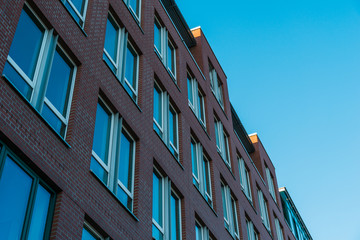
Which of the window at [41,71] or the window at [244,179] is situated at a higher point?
the window at [244,179]

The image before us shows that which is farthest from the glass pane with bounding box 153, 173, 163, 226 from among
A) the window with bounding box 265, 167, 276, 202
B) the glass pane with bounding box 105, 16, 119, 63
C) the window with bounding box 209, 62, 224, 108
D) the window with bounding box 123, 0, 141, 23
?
the window with bounding box 265, 167, 276, 202

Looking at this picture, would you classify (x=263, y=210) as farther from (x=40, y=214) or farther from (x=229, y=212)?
(x=40, y=214)

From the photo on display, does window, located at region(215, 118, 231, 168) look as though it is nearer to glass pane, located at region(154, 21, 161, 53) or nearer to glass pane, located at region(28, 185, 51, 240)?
glass pane, located at region(154, 21, 161, 53)

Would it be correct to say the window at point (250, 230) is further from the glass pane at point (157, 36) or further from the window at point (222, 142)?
the glass pane at point (157, 36)

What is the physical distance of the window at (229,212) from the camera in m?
24.7

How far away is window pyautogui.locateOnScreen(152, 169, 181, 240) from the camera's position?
678 inches

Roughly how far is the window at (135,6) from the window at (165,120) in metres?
3.11

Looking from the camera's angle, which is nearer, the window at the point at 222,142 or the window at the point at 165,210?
the window at the point at 165,210

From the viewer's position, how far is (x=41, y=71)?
13305 mm

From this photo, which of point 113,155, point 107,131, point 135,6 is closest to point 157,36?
point 135,6

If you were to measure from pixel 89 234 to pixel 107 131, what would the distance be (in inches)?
152

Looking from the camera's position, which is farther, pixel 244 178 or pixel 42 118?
pixel 244 178

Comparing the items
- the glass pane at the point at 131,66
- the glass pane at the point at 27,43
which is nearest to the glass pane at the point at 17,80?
the glass pane at the point at 27,43

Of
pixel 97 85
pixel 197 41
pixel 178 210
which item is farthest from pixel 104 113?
pixel 197 41
